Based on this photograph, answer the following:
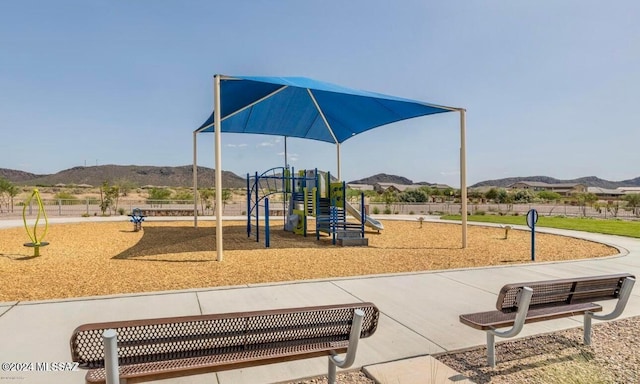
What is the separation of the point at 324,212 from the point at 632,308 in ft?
34.4

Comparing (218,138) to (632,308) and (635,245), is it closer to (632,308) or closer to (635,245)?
(632,308)

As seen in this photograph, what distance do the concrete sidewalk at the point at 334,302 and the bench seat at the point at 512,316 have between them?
0.53 m

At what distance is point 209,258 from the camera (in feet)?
30.2

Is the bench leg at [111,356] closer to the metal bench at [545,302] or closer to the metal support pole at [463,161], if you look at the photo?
the metal bench at [545,302]

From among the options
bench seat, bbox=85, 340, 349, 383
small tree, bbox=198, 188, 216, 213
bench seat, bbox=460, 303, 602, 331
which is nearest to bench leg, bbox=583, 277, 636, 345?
bench seat, bbox=460, 303, 602, 331

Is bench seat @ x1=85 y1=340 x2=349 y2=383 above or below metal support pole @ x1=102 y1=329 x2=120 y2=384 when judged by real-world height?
below

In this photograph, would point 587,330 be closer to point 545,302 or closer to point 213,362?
point 545,302

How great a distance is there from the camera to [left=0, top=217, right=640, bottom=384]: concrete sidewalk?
3420 millimetres

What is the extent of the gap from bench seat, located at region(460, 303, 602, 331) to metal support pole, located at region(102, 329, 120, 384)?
113 inches

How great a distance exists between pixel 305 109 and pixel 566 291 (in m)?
13.2

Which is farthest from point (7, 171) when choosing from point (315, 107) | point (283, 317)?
point (283, 317)

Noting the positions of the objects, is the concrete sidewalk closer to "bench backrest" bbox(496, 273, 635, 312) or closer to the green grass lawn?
"bench backrest" bbox(496, 273, 635, 312)

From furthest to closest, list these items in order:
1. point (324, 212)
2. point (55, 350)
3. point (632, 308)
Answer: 1. point (324, 212)
2. point (632, 308)
3. point (55, 350)

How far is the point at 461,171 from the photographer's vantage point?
1166 cm
